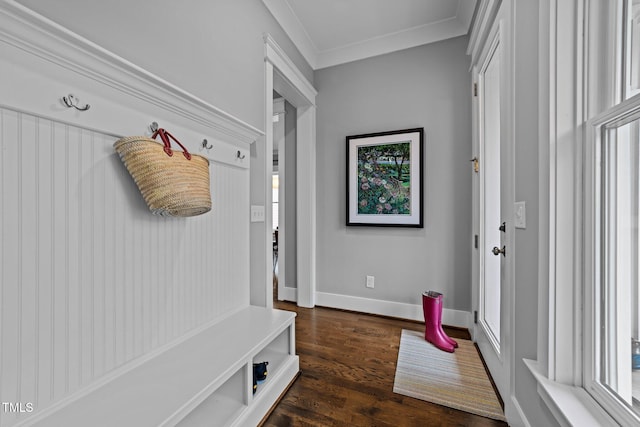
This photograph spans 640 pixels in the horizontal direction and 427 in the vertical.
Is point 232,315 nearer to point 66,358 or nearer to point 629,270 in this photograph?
point 66,358

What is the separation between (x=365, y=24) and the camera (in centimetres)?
226

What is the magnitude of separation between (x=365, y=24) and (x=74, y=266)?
8.44ft

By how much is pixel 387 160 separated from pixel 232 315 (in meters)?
1.81

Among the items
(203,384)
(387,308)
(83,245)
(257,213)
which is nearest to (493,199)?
(387,308)

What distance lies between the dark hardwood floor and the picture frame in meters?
0.96

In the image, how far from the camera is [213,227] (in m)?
1.40

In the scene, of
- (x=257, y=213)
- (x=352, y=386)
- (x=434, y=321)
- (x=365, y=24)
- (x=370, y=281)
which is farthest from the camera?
(x=370, y=281)

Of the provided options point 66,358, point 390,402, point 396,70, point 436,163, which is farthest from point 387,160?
point 66,358

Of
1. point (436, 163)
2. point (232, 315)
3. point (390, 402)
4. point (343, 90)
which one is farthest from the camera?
point (343, 90)

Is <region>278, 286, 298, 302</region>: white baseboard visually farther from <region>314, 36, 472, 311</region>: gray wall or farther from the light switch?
the light switch

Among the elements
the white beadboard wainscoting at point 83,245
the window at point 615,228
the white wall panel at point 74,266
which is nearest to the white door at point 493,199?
the window at point 615,228

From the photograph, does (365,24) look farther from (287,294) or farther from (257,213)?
(287,294)

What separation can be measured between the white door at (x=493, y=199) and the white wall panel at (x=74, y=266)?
1.61 meters

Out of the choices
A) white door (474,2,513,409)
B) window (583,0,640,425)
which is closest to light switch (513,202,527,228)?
white door (474,2,513,409)
